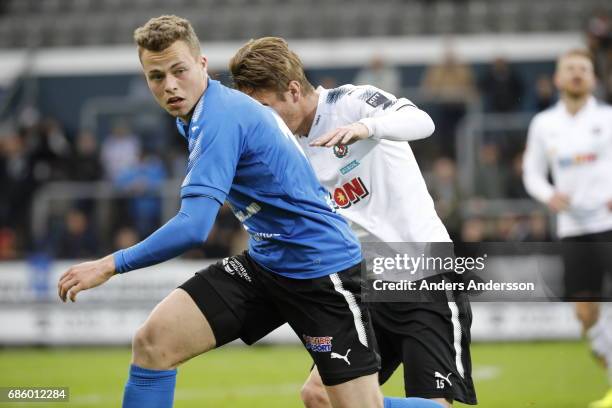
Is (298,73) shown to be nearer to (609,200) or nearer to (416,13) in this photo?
(609,200)

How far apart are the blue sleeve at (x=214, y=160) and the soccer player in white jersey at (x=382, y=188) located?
634 millimetres

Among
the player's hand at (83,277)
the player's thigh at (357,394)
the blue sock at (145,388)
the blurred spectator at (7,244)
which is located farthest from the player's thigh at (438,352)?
the blurred spectator at (7,244)

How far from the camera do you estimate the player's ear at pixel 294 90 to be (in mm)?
5316

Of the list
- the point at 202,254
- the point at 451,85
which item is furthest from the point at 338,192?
the point at 451,85

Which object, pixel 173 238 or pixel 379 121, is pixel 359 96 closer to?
pixel 379 121

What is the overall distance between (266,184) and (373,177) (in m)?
0.81

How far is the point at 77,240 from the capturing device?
14.8 metres

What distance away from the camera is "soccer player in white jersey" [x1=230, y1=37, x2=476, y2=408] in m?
5.26

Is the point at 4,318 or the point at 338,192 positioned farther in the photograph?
the point at 4,318

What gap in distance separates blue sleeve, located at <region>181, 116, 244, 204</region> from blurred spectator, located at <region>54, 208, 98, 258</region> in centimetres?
1041

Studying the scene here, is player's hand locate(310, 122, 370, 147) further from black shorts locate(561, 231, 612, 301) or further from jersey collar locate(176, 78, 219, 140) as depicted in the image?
black shorts locate(561, 231, 612, 301)

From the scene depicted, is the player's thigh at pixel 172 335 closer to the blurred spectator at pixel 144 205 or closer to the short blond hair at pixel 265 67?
the short blond hair at pixel 265 67

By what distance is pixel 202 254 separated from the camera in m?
14.7

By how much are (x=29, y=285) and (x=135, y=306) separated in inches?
62.8
